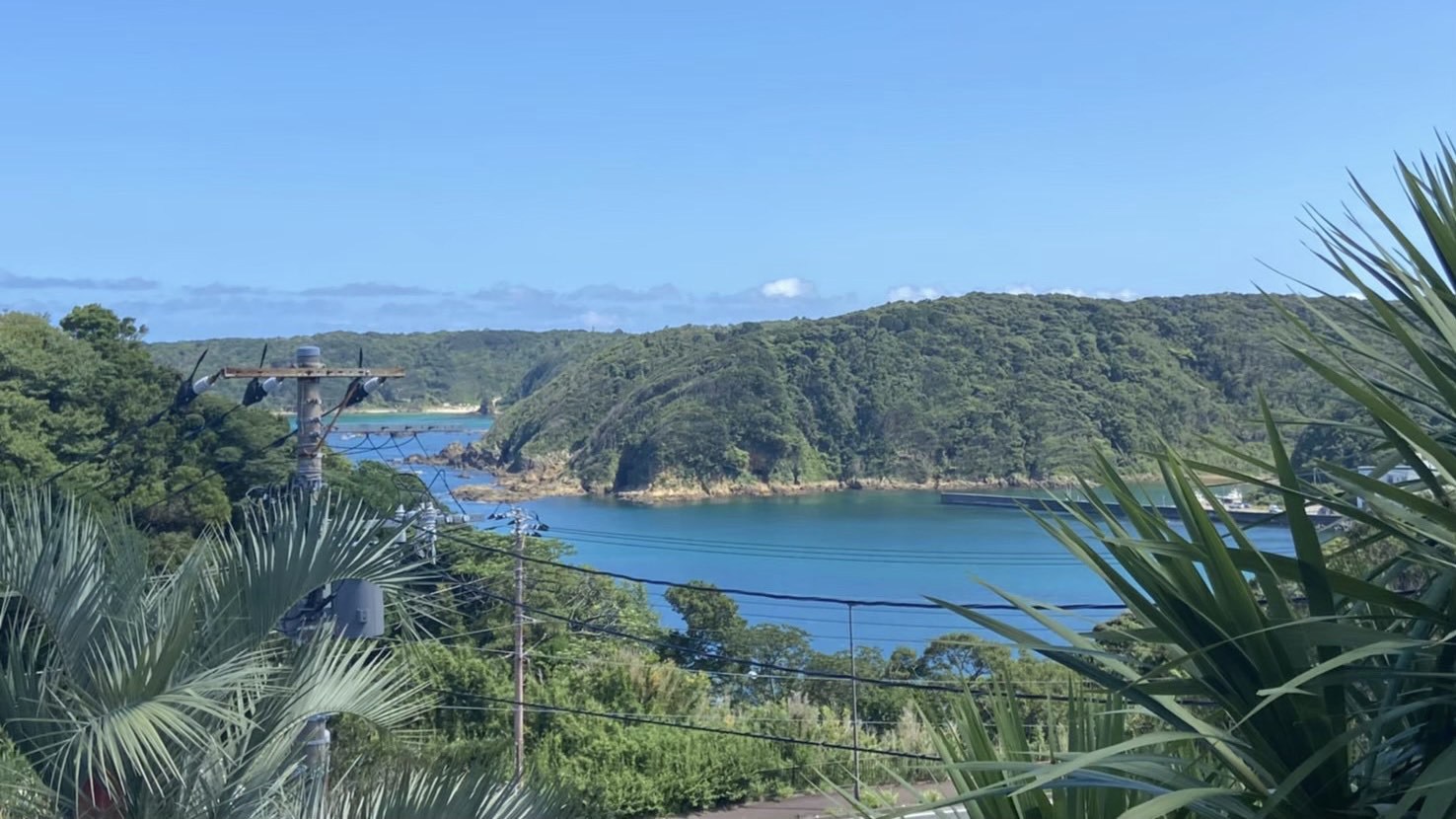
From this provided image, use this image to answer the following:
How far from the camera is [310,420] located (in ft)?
28.3

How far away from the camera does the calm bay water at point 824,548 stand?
4572 centimetres

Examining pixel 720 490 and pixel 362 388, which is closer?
pixel 362 388

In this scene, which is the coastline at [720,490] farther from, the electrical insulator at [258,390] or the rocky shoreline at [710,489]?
the electrical insulator at [258,390]

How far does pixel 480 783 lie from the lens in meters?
3.69

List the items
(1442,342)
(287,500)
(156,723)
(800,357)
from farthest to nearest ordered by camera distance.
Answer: (800,357) → (287,500) → (156,723) → (1442,342)

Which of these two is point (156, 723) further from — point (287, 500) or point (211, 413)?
point (211, 413)

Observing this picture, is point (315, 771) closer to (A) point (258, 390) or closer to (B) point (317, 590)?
(B) point (317, 590)

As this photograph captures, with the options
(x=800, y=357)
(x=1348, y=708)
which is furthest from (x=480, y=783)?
(x=800, y=357)

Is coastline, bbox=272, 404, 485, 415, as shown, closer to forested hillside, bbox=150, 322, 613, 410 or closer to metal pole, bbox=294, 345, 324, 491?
forested hillside, bbox=150, 322, 613, 410

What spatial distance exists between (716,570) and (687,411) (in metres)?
19.6

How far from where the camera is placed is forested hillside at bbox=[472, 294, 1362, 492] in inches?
2621

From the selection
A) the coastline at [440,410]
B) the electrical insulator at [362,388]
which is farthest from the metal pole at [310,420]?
the coastline at [440,410]


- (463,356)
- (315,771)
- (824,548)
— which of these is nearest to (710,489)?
(824,548)

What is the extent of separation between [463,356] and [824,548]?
58678 mm
